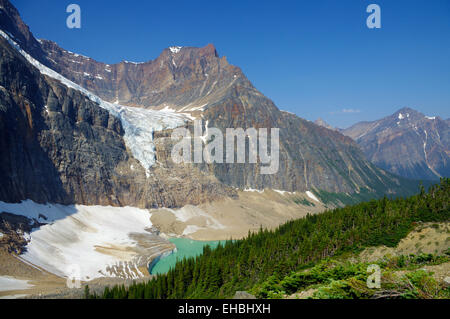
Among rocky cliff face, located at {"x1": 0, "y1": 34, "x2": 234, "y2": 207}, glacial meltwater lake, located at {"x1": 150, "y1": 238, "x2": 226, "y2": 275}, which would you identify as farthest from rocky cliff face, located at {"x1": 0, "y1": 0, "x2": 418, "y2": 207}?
glacial meltwater lake, located at {"x1": 150, "y1": 238, "x2": 226, "y2": 275}

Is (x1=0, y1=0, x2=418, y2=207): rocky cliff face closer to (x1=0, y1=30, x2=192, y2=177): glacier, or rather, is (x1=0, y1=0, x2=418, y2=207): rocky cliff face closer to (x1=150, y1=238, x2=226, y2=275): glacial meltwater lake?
(x1=0, y1=30, x2=192, y2=177): glacier

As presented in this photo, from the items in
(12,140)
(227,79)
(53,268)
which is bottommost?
(53,268)

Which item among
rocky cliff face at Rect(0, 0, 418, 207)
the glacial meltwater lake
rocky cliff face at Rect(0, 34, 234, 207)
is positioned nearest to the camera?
the glacial meltwater lake

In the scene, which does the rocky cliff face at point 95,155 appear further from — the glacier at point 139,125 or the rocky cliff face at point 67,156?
the glacier at point 139,125

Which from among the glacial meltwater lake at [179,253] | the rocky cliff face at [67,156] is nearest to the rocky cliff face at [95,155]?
the rocky cliff face at [67,156]

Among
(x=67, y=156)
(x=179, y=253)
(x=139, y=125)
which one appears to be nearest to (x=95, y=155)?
(x=67, y=156)
